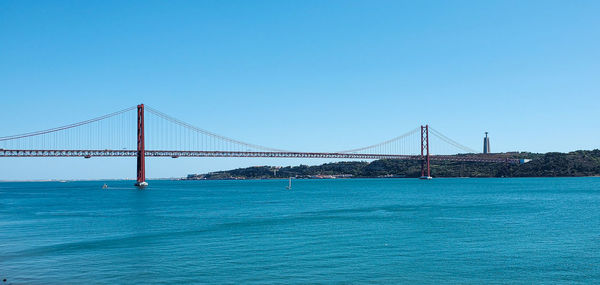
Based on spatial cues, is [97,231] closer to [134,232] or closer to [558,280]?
[134,232]

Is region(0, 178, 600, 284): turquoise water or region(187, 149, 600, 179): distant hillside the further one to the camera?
region(187, 149, 600, 179): distant hillside

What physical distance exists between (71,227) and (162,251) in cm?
1136

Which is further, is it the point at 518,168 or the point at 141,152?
the point at 518,168

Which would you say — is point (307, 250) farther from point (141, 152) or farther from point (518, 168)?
point (518, 168)

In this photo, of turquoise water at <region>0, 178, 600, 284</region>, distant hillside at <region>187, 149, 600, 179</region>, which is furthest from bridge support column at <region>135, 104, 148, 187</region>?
distant hillside at <region>187, 149, 600, 179</region>

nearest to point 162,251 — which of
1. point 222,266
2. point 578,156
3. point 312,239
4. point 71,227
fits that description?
point 222,266

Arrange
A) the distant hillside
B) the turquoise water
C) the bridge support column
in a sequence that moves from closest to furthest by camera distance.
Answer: the turquoise water, the bridge support column, the distant hillside

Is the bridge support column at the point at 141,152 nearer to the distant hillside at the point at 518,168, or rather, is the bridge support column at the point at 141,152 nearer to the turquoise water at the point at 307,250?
the turquoise water at the point at 307,250

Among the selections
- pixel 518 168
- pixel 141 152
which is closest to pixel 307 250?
pixel 141 152

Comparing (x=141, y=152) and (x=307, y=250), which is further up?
(x=141, y=152)

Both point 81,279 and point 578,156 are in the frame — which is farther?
point 578,156

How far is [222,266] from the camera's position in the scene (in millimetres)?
17141

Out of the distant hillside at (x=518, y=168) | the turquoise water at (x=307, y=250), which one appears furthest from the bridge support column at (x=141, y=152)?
the distant hillside at (x=518, y=168)

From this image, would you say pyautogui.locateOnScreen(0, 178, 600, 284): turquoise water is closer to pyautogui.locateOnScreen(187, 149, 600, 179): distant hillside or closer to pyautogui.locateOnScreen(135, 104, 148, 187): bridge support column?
pyautogui.locateOnScreen(135, 104, 148, 187): bridge support column
